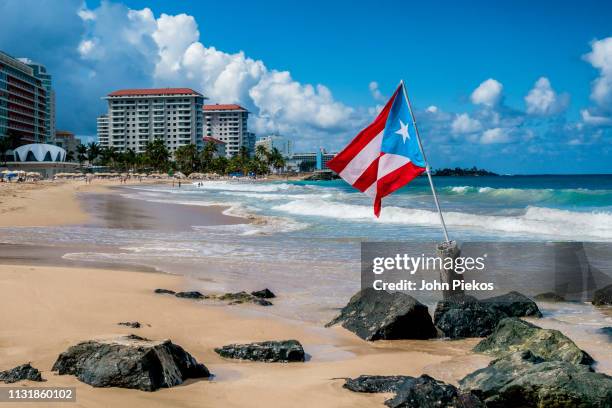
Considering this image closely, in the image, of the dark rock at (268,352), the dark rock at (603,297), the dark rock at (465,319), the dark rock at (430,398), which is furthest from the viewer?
the dark rock at (603,297)

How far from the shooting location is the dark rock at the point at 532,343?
245 inches

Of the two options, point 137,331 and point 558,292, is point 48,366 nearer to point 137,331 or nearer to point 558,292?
point 137,331

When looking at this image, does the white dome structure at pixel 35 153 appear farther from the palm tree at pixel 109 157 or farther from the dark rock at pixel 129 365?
the dark rock at pixel 129 365

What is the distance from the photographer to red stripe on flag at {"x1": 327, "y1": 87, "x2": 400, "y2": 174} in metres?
8.45

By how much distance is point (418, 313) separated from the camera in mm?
7656

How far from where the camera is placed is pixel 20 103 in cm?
13900

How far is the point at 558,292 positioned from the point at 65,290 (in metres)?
8.64

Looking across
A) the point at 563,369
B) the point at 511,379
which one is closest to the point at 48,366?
the point at 511,379

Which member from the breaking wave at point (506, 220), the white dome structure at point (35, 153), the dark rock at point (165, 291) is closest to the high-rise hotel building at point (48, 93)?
the white dome structure at point (35, 153)

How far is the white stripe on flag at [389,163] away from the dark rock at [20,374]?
5.11 meters

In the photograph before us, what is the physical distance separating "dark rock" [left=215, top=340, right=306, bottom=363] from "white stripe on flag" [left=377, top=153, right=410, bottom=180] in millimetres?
3028

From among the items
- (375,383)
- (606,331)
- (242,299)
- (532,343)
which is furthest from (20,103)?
(375,383)

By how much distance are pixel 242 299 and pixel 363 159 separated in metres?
3.25

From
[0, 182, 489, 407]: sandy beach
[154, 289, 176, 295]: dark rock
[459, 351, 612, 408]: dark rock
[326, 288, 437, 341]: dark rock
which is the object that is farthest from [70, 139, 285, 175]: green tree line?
[459, 351, 612, 408]: dark rock
